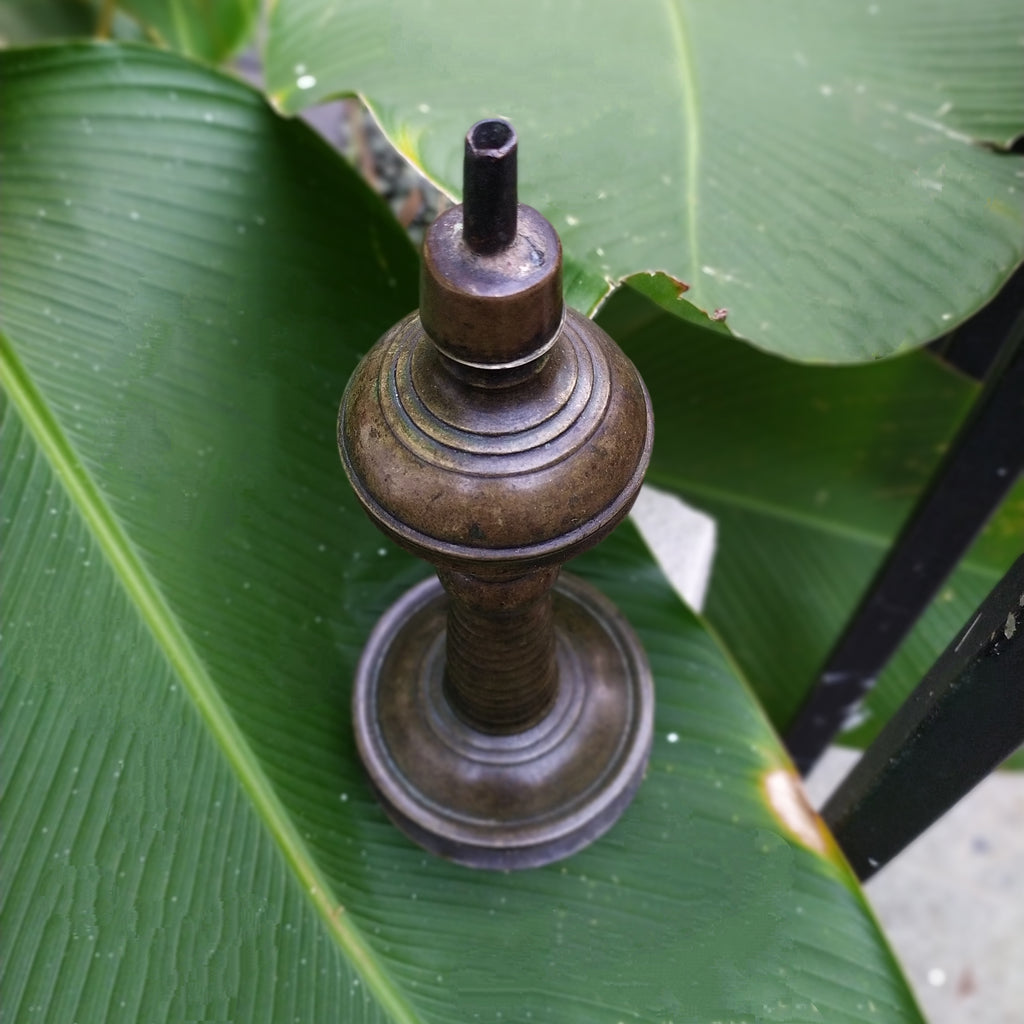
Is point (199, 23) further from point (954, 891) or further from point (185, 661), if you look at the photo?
point (954, 891)

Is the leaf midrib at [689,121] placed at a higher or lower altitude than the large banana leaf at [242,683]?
higher

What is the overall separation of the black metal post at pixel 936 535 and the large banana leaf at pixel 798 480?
84mm

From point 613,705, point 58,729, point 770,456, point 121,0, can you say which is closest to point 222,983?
point 58,729

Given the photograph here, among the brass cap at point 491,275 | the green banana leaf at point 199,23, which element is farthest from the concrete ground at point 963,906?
the green banana leaf at point 199,23

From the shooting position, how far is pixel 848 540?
114 centimetres

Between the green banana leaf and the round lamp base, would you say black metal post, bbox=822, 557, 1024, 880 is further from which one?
the green banana leaf

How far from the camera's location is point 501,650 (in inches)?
24.0

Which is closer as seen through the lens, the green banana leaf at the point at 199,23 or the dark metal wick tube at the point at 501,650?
the dark metal wick tube at the point at 501,650

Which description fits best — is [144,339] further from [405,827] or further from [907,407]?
[907,407]

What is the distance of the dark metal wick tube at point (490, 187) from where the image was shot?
0.36 meters

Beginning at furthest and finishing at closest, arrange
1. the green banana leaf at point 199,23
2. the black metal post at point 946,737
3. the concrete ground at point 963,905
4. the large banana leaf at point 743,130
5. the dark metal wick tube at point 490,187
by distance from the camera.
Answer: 1. the concrete ground at point 963,905
2. the green banana leaf at point 199,23
3. the large banana leaf at point 743,130
4. the black metal post at point 946,737
5. the dark metal wick tube at point 490,187

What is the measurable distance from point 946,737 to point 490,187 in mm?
409

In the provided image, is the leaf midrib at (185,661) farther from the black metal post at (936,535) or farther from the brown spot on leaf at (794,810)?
the black metal post at (936,535)

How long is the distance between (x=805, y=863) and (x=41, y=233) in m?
0.77
